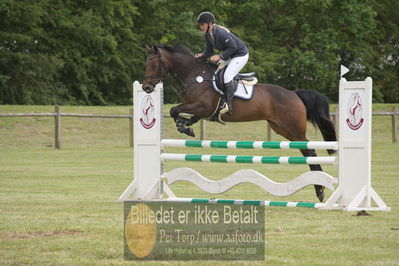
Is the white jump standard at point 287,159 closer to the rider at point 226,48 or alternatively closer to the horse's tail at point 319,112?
the rider at point 226,48

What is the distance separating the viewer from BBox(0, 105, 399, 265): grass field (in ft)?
18.6

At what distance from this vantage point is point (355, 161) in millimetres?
7953

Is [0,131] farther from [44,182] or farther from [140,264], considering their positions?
[140,264]

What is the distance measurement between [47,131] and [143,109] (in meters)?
15.6

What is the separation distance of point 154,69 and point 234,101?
40.5 inches

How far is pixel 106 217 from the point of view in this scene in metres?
7.73

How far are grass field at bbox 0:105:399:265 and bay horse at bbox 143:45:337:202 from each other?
93cm

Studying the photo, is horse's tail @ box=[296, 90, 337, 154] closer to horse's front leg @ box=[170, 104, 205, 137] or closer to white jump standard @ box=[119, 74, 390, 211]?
white jump standard @ box=[119, 74, 390, 211]

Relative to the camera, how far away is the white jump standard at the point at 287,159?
25.9 feet

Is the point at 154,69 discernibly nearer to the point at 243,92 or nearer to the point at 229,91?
the point at 229,91

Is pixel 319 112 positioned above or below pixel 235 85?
below

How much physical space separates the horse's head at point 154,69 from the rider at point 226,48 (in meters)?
0.43

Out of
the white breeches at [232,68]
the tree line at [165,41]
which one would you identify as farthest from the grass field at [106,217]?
the tree line at [165,41]

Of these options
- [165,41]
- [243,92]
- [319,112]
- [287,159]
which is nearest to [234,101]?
[243,92]
